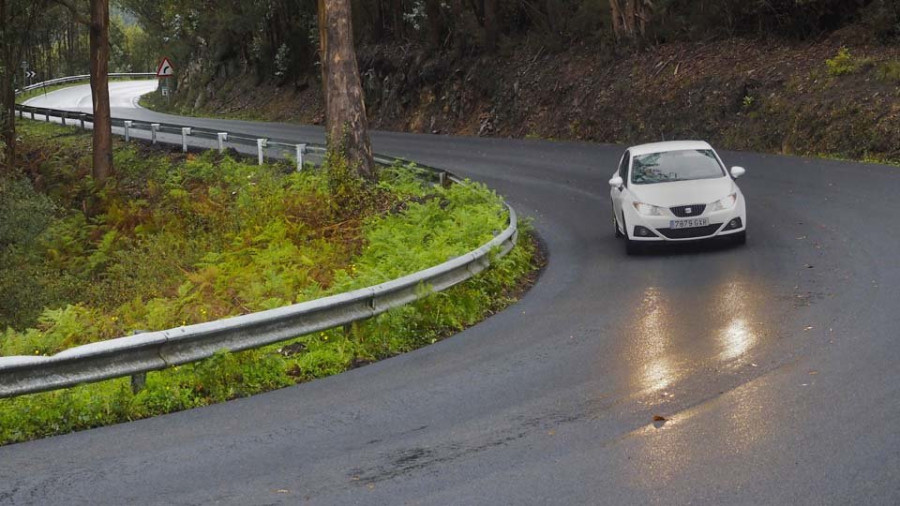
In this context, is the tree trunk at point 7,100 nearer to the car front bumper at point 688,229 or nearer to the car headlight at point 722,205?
the car front bumper at point 688,229

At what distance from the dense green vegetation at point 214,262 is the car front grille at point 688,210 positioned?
7.43 feet

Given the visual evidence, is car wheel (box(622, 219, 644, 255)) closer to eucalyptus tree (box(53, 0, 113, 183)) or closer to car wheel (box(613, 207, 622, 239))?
car wheel (box(613, 207, 622, 239))

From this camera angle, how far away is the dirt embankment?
26875 millimetres

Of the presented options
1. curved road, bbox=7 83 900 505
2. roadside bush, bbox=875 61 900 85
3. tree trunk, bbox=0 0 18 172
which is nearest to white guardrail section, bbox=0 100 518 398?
curved road, bbox=7 83 900 505

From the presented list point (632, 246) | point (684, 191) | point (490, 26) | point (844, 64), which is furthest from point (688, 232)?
point (490, 26)

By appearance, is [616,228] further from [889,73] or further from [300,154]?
[889,73]

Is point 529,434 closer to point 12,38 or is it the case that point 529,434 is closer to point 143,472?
point 143,472

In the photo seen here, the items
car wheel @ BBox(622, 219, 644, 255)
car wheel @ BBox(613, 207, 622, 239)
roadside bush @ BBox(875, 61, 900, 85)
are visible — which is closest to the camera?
car wheel @ BBox(622, 219, 644, 255)

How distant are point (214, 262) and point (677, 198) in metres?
8.74

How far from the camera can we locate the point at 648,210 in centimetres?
1592

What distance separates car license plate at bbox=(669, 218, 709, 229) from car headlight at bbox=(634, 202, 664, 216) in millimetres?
224

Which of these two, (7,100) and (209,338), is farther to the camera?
(7,100)

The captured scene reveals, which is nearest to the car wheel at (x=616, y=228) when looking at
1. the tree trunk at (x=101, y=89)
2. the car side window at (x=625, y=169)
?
the car side window at (x=625, y=169)

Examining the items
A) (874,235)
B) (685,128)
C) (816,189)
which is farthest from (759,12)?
(874,235)
